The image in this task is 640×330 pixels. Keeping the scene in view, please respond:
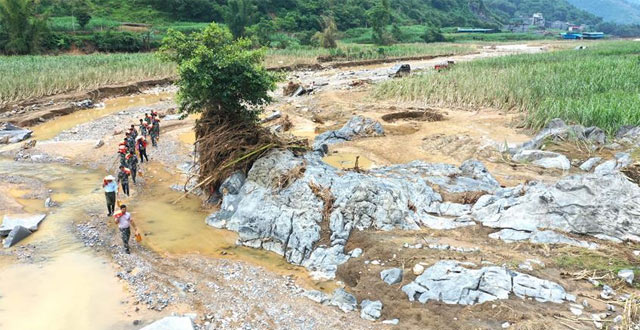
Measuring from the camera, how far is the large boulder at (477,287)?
7215mm

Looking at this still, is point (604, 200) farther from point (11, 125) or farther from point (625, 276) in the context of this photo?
point (11, 125)

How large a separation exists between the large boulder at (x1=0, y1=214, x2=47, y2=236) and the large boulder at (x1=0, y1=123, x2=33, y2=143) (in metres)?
8.53

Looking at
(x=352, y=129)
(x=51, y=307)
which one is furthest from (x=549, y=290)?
(x=352, y=129)

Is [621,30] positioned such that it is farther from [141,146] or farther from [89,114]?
[141,146]

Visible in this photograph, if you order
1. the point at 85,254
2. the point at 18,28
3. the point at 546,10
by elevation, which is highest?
the point at 546,10

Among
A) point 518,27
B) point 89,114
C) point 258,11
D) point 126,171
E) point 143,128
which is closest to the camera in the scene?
point 126,171

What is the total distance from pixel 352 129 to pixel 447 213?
26.8 ft

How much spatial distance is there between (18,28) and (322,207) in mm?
42206

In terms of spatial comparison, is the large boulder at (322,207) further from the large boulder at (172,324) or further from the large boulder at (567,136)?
the large boulder at (567,136)

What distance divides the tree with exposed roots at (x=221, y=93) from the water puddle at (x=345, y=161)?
10.0 feet

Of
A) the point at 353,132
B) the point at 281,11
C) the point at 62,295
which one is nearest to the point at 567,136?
the point at 353,132

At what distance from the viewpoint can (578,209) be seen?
361 inches

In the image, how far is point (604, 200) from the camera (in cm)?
913

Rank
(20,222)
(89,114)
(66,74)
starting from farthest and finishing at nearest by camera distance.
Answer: (66,74) < (89,114) < (20,222)
